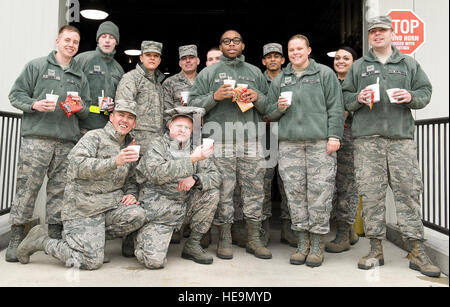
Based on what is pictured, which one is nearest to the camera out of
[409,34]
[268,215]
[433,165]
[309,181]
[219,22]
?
[309,181]

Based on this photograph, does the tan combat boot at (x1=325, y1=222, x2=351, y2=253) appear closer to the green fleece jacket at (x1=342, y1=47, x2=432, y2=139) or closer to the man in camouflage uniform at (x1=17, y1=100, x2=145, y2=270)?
the green fleece jacket at (x1=342, y1=47, x2=432, y2=139)

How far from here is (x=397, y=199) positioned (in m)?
3.35

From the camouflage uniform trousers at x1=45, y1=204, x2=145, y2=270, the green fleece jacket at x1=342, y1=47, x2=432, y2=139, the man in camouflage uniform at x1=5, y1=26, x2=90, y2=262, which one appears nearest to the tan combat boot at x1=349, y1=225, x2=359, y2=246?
the green fleece jacket at x1=342, y1=47, x2=432, y2=139

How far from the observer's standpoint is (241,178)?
371 cm

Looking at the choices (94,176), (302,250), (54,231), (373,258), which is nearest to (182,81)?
(94,176)

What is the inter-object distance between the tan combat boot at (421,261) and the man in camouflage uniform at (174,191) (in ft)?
6.01

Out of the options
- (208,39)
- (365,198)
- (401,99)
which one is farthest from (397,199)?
(208,39)

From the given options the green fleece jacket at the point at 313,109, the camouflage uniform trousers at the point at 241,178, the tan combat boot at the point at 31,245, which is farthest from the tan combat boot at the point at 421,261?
the tan combat boot at the point at 31,245

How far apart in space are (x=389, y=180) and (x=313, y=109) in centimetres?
97

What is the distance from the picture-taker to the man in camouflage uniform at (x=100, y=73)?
13.0ft

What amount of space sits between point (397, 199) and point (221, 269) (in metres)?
1.73

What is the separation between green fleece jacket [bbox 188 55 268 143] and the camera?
3.70 metres

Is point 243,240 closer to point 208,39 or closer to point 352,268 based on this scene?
point 352,268

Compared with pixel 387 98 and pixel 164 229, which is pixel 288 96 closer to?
pixel 387 98
